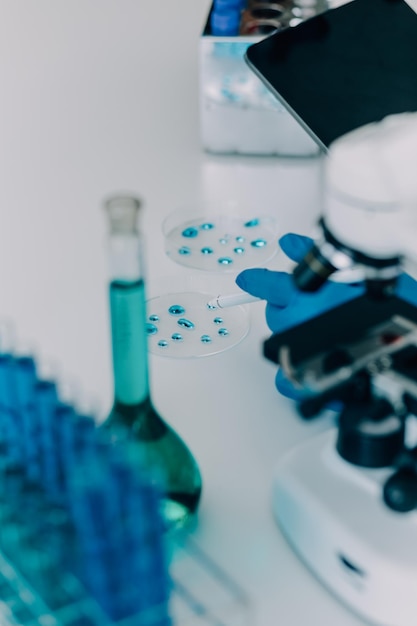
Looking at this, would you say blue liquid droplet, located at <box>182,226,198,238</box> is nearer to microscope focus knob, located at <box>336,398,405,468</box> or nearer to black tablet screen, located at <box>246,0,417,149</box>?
black tablet screen, located at <box>246,0,417,149</box>

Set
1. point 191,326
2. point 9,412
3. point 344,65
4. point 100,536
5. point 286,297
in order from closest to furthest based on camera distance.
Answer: point 100,536 → point 9,412 → point 286,297 → point 191,326 → point 344,65

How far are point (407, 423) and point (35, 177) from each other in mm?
840

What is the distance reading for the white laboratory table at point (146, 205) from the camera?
98 cm

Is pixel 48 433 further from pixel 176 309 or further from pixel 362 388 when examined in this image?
pixel 176 309

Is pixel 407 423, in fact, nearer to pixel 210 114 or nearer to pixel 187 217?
pixel 187 217

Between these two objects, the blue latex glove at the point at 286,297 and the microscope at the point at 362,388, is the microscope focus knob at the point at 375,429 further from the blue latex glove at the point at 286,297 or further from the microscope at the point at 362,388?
the blue latex glove at the point at 286,297

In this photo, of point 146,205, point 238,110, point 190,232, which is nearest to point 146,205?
point 146,205

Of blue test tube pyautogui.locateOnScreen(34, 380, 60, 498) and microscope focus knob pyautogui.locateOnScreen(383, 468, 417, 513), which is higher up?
blue test tube pyautogui.locateOnScreen(34, 380, 60, 498)

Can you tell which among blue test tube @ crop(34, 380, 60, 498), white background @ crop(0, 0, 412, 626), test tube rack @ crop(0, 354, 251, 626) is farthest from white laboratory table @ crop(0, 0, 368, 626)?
blue test tube @ crop(34, 380, 60, 498)

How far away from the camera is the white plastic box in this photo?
1.49 m

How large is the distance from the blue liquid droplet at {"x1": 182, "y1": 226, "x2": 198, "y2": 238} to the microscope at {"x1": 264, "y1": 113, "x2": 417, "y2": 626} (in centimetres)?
50

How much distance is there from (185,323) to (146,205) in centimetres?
30

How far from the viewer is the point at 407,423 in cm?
91

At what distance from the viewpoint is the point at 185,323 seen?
1.24 metres
